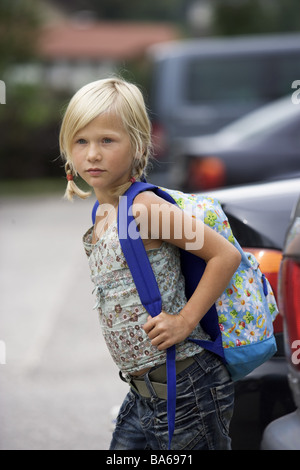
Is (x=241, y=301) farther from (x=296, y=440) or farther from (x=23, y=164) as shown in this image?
(x=23, y=164)

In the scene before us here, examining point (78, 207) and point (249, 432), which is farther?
point (78, 207)

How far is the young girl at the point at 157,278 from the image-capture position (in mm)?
2207

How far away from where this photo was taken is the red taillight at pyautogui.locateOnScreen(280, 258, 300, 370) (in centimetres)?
211

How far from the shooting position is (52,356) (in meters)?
5.23

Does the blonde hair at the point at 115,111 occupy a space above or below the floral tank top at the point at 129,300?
above

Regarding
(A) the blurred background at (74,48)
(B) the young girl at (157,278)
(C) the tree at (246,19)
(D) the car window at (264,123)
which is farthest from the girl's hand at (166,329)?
(C) the tree at (246,19)

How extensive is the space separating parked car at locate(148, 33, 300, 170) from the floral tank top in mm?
9465

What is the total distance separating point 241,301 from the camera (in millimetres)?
2293

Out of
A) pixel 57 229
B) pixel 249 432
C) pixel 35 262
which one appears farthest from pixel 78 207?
pixel 249 432

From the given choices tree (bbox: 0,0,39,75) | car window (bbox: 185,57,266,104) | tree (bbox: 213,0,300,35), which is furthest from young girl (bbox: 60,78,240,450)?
tree (bbox: 213,0,300,35)

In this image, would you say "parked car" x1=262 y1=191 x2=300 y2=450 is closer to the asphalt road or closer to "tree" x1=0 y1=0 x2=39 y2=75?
the asphalt road

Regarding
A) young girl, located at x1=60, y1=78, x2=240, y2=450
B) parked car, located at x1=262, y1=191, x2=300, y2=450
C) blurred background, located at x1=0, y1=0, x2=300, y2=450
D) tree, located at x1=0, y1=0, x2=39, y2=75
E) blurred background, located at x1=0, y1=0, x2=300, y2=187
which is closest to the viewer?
parked car, located at x1=262, y1=191, x2=300, y2=450

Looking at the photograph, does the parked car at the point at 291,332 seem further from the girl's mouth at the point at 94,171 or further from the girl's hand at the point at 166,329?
the girl's mouth at the point at 94,171
